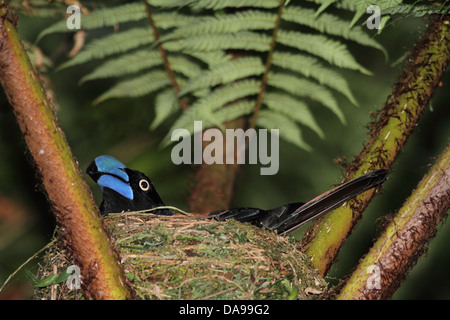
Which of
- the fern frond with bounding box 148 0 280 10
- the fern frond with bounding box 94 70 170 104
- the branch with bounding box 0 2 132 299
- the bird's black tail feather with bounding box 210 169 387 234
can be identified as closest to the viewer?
the branch with bounding box 0 2 132 299

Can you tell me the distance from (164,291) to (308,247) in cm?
68

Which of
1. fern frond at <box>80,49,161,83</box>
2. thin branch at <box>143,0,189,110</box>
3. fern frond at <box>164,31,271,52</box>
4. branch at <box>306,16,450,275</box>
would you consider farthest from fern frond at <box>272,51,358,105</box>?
fern frond at <box>80,49,161,83</box>

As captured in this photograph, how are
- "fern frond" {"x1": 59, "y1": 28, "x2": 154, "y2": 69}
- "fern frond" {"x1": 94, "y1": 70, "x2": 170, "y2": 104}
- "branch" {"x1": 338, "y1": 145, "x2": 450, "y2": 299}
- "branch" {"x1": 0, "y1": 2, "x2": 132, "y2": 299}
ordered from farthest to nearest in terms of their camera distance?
"fern frond" {"x1": 94, "y1": 70, "x2": 170, "y2": 104}, "fern frond" {"x1": 59, "y1": 28, "x2": 154, "y2": 69}, "branch" {"x1": 338, "y1": 145, "x2": 450, "y2": 299}, "branch" {"x1": 0, "y1": 2, "x2": 132, "y2": 299}

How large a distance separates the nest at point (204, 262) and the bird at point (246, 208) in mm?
141

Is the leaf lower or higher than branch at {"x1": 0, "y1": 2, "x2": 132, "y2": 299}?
lower

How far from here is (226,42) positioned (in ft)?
9.99

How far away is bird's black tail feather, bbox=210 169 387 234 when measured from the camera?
7.66 ft

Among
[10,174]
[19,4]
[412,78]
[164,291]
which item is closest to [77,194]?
→ [164,291]

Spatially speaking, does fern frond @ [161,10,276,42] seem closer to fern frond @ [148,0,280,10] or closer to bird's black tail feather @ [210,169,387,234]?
fern frond @ [148,0,280,10]

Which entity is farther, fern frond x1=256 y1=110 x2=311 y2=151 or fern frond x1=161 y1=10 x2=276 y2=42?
fern frond x1=256 y1=110 x2=311 y2=151

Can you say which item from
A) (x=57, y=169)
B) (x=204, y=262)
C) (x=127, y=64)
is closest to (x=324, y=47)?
(x=127, y=64)

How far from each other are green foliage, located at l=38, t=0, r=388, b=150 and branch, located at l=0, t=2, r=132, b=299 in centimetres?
128

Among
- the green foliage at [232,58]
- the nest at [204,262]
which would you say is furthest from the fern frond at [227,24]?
the nest at [204,262]

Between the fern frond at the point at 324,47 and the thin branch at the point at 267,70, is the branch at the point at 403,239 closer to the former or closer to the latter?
the fern frond at the point at 324,47
